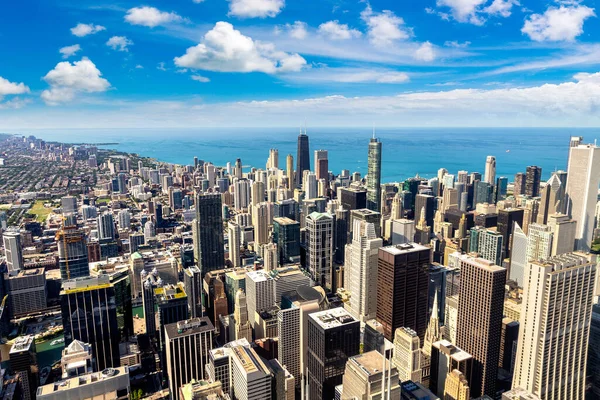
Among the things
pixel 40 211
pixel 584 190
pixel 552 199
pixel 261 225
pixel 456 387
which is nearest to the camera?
pixel 456 387

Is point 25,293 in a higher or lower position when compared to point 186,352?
lower

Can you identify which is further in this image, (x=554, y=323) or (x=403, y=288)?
(x=403, y=288)

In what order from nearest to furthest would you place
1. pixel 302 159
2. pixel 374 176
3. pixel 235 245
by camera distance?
pixel 235 245 → pixel 374 176 → pixel 302 159

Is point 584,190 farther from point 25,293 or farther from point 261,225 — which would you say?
point 25,293

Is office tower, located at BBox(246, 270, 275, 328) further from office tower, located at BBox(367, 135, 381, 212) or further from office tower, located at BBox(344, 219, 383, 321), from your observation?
office tower, located at BBox(367, 135, 381, 212)

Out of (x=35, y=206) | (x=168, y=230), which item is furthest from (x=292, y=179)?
(x=35, y=206)

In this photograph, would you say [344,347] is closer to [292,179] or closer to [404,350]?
[404,350]

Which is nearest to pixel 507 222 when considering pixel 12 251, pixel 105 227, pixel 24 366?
pixel 24 366

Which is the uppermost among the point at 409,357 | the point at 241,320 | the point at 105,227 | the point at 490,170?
the point at 490,170
